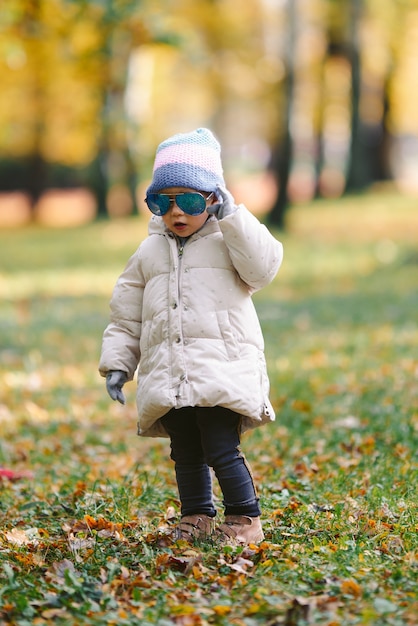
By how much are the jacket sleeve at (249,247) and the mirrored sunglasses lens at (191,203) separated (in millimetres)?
123

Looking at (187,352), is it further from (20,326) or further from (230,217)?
(20,326)

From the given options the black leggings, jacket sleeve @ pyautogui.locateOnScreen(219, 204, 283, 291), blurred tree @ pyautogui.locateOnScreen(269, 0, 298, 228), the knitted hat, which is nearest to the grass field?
the black leggings

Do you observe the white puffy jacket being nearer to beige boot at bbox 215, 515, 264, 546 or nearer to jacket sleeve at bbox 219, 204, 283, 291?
jacket sleeve at bbox 219, 204, 283, 291

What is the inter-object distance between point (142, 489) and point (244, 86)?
1312 inches

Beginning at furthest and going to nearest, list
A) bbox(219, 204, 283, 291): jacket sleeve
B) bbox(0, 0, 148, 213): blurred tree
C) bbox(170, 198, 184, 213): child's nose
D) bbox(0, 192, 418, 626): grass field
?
1. bbox(0, 0, 148, 213): blurred tree
2. bbox(170, 198, 184, 213): child's nose
3. bbox(219, 204, 283, 291): jacket sleeve
4. bbox(0, 192, 418, 626): grass field

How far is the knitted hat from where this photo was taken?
425 centimetres

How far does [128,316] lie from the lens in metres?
4.53

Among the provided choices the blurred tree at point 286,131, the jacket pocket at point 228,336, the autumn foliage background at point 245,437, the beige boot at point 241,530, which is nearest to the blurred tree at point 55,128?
the autumn foliage background at point 245,437

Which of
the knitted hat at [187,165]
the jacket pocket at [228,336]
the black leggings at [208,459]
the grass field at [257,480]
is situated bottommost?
the grass field at [257,480]

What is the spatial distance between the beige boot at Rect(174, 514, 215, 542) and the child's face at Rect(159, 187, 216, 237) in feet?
4.12

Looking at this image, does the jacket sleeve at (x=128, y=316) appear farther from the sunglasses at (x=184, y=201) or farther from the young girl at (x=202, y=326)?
the sunglasses at (x=184, y=201)

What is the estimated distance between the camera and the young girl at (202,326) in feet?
13.8

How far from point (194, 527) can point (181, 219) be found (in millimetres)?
1348

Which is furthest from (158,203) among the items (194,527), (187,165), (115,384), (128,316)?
(194,527)
